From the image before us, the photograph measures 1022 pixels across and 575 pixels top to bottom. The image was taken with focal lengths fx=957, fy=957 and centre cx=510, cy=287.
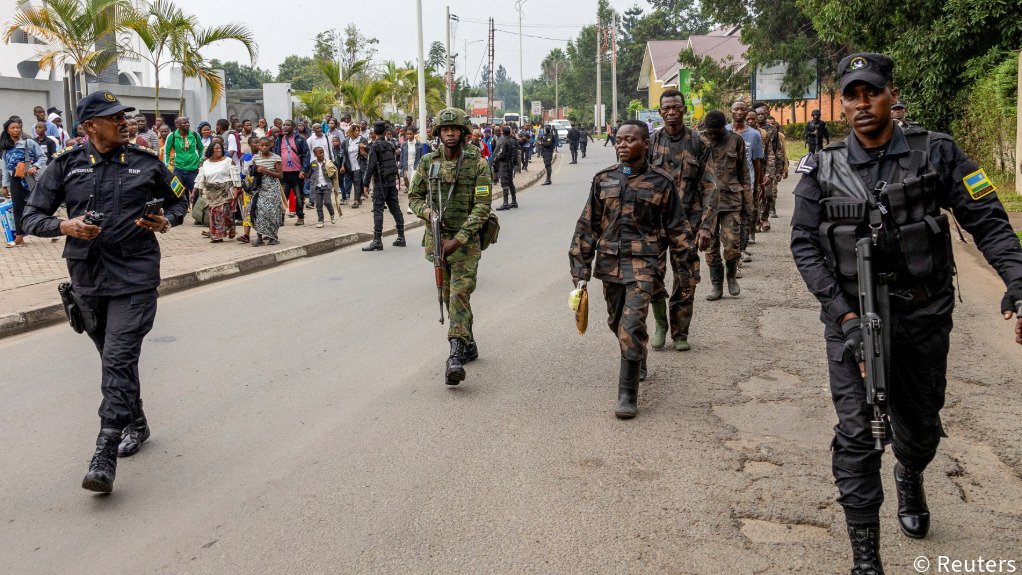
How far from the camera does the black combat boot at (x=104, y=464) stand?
4492 mm

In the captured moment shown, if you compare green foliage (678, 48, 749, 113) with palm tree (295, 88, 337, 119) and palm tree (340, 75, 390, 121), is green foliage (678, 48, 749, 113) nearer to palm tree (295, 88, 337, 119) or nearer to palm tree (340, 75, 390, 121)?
palm tree (340, 75, 390, 121)

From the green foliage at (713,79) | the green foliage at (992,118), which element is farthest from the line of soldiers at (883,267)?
the green foliage at (713,79)

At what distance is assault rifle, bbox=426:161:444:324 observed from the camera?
6645mm

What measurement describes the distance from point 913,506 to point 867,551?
1.99ft

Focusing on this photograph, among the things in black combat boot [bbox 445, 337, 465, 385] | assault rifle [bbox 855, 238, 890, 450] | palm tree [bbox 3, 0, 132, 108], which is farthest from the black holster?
palm tree [bbox 3, 0, 132, 108]

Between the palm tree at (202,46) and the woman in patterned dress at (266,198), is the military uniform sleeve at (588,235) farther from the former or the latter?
the palm tree at (202,46)

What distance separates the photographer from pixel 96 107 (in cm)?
490

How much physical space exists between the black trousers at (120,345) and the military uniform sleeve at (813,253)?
10.8 feet

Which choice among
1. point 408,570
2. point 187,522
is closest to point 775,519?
point 408,570

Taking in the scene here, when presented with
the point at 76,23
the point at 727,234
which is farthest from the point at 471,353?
the point at 76,23

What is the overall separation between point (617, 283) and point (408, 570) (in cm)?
264

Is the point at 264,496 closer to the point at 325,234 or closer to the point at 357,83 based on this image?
the point at 325,234

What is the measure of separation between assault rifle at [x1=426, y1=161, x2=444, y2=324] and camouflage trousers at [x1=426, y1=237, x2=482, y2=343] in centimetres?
9

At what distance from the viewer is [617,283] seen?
232 inches
